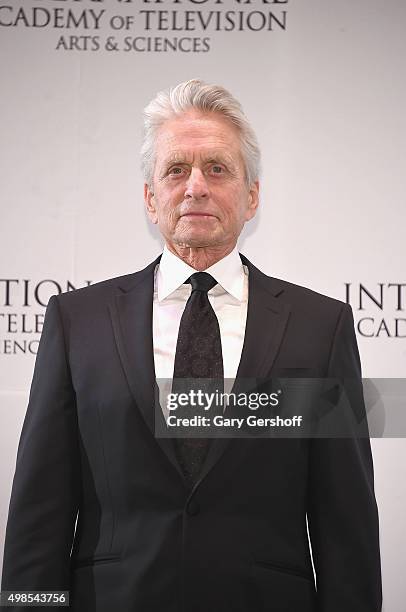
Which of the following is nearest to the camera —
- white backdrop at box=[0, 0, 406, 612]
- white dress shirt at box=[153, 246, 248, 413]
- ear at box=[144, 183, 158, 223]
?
white dress shirt at box=[153, 246, 248, 413]

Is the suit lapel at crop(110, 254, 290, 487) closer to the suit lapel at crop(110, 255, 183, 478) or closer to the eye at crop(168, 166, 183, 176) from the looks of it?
the suit lapel at crop(110, 255, 183, 478)

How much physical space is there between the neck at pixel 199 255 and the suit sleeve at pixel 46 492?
0.36 metres

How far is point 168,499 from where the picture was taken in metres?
1.59

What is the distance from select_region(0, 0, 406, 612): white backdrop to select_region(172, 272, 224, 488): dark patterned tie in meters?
0.58

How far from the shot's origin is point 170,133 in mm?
1813

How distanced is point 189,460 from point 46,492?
12.0 inches

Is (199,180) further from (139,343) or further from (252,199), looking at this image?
(139,343)

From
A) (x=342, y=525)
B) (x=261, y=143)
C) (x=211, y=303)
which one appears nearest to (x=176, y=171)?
(x=211, y=303)

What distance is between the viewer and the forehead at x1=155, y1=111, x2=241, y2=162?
1793 mm

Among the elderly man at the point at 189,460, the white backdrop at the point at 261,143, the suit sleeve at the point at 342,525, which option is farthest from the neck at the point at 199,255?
the white backdrop at the point at 261,143

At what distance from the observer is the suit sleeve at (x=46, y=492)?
1.64 meters

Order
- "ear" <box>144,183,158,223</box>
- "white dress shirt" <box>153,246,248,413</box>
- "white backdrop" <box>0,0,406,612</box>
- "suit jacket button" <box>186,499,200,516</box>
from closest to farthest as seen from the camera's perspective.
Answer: "suit jacket button" <box>186,499,200,516</box> < "white dress shirt" <box>153,246,248,413</box> < "ear" <box>144,183,158,223</box> < "white backdrop" <box>0,0,406,612</box>

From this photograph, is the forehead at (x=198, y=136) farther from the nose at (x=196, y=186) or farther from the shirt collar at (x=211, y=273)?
the shirt collar at (x=211, y=273)

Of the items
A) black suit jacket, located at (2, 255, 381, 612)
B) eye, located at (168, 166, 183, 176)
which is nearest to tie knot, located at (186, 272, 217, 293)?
black suit jacket, located at (2, 255, 381, 612)
